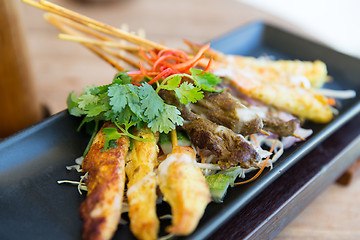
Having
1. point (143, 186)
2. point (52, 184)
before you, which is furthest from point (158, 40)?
point (143, 186)

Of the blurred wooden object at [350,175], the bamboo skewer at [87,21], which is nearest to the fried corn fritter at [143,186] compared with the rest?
the bamboo skewer at [87,21]

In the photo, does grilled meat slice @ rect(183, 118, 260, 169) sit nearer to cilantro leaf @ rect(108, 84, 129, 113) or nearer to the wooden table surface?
cilantro leaf @ rect(108, 84, 129, 113)

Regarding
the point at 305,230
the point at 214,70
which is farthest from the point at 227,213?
the point at 214,70

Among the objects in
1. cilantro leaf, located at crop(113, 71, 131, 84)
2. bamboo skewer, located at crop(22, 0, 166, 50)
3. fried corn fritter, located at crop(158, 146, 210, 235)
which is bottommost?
fried corn fritter, located at crop(158, 146, 210, 235)

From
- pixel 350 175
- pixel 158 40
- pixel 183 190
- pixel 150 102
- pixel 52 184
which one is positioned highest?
pixel 150 102

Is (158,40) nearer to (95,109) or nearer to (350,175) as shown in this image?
(95,109)

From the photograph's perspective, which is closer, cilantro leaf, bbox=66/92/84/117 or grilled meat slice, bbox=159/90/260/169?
grilled meat slice, bbox=159/90/260/169

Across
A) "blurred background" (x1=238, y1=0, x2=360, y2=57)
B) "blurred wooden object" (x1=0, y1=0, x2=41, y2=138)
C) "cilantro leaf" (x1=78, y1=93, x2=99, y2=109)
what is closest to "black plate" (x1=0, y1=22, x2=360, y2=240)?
"cilantro leaf" (x1=78, y1=93, x2=99, y2=109)
